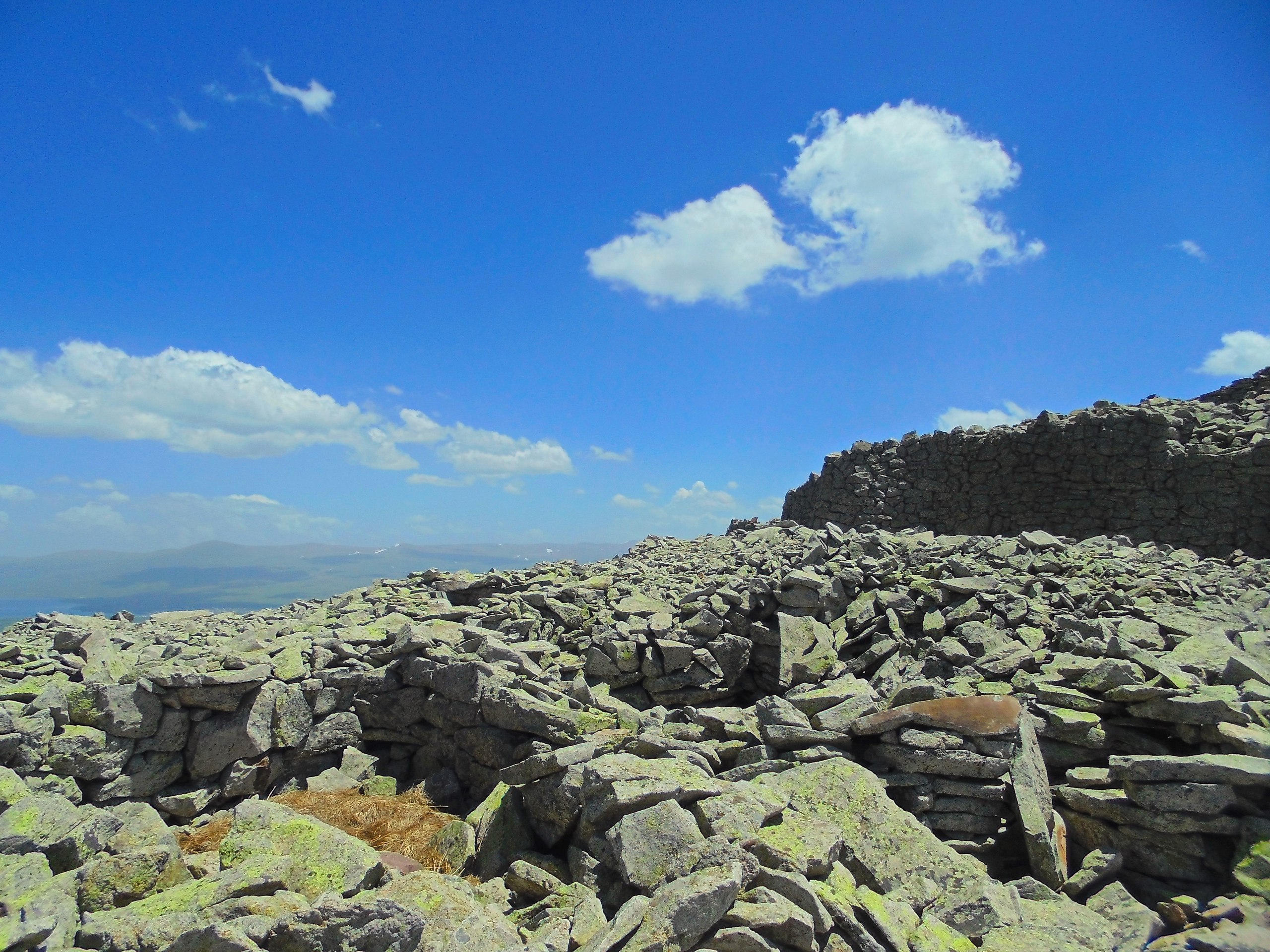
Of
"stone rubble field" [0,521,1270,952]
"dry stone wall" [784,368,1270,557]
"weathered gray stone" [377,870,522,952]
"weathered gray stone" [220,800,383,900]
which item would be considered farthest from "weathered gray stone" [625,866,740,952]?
"dry stone wall" [784,368,1270,557]

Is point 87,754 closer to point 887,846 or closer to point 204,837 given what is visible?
point 204,837

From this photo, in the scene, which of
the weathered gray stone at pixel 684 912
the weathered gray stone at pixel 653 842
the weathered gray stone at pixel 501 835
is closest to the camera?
the weathered gray stone at pixel 684 912

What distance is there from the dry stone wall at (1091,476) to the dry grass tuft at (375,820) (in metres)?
19.9

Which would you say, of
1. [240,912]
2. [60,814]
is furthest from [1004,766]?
[60,814]

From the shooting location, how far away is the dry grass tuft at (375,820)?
6.81 metres

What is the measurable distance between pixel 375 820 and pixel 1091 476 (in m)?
22.8

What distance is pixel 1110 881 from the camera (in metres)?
5.70

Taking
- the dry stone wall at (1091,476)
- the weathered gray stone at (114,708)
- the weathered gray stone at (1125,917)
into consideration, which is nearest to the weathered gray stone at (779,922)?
the weathered gray stone at (1125,917)

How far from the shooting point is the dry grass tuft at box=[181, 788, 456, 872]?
681 centimetres

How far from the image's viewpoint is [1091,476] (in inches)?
818

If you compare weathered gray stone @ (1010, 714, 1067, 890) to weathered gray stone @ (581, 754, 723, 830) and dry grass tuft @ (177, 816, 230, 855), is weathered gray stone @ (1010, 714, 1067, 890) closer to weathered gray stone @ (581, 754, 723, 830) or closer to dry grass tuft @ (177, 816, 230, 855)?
weathered gray stone @ (581, 754, 723, 830)

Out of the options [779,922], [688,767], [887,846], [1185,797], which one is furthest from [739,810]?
[1185,797]

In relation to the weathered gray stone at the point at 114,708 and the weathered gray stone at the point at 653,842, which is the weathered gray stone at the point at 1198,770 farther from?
the weathered gray stone at the point at 114,708

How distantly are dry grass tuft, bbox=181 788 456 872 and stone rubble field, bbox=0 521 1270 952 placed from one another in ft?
0.49
